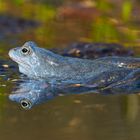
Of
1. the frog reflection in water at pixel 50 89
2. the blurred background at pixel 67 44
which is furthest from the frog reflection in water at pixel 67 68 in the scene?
the blurred background at pixel 67 44

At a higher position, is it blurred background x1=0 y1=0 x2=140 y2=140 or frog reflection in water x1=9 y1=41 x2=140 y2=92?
frog reflection in water x1=9 y1=41 x2=140 y2=92

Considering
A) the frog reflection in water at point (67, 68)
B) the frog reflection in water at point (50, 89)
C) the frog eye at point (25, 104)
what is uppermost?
the frog reflection in water at point (67, 68)

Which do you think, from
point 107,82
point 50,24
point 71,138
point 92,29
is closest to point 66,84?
point 107,82

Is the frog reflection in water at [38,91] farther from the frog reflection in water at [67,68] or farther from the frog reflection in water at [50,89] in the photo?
the frog reflection in water at [67,68]

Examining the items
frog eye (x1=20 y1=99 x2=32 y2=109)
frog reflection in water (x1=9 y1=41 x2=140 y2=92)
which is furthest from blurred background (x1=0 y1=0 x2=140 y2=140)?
frog reflection in water (x1=9 y1=41 x2=140 y2=92)

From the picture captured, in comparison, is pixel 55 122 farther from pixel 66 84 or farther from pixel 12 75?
pixel 12 75

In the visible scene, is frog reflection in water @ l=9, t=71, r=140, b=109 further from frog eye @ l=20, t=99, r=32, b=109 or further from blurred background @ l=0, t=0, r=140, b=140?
blurred background @ l=0, t=0, r=140, b=140
